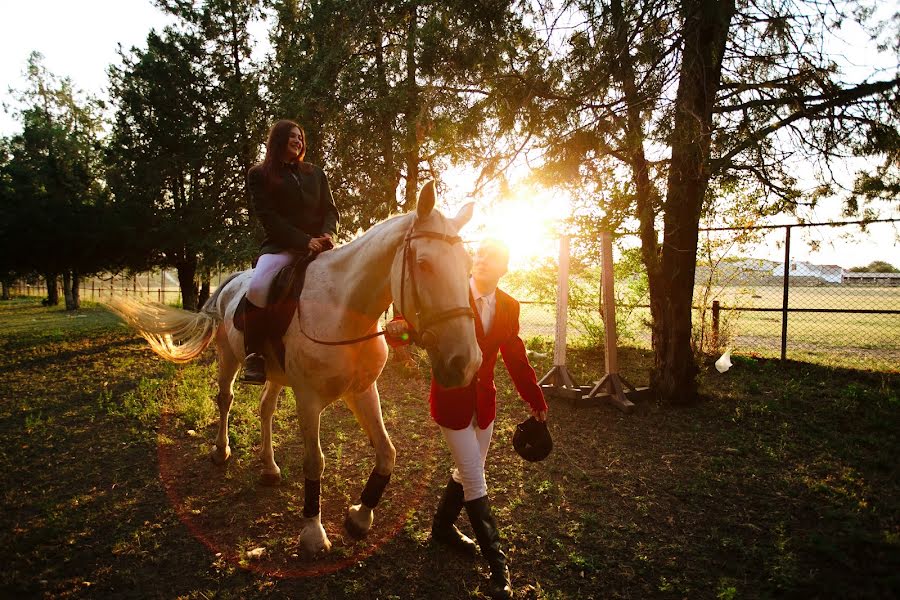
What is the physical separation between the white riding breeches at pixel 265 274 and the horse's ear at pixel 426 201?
1.36 m

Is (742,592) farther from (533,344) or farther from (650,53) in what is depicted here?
(533,344)

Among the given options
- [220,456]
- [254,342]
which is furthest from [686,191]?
[220,456]

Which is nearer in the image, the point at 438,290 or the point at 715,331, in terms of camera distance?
the point at 438,290

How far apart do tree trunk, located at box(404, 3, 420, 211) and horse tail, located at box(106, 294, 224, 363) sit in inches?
121

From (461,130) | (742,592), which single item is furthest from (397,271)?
(461,130)

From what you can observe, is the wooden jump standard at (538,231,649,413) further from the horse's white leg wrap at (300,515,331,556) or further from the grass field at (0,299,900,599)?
the horse's white leg wrap at (300,515,331,556)

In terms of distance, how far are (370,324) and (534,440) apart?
1.31 metres

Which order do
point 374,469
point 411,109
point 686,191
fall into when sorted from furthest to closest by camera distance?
point 411,109 → point 686,191 → point 374,469

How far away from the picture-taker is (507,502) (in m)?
3.71

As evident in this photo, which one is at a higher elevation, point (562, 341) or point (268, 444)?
point (562, 341)

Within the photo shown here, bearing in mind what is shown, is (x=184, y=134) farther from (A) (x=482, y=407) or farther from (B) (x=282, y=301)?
(A) (x=482, y=407)

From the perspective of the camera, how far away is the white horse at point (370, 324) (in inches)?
84.2

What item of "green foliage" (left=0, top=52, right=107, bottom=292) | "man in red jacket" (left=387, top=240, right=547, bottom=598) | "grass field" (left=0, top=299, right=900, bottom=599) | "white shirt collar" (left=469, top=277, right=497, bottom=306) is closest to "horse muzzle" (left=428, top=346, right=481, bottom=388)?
Result: "man in red jacket" (left=387, top=240, right=547, bottom=598)

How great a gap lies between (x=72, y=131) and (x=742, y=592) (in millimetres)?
34726
